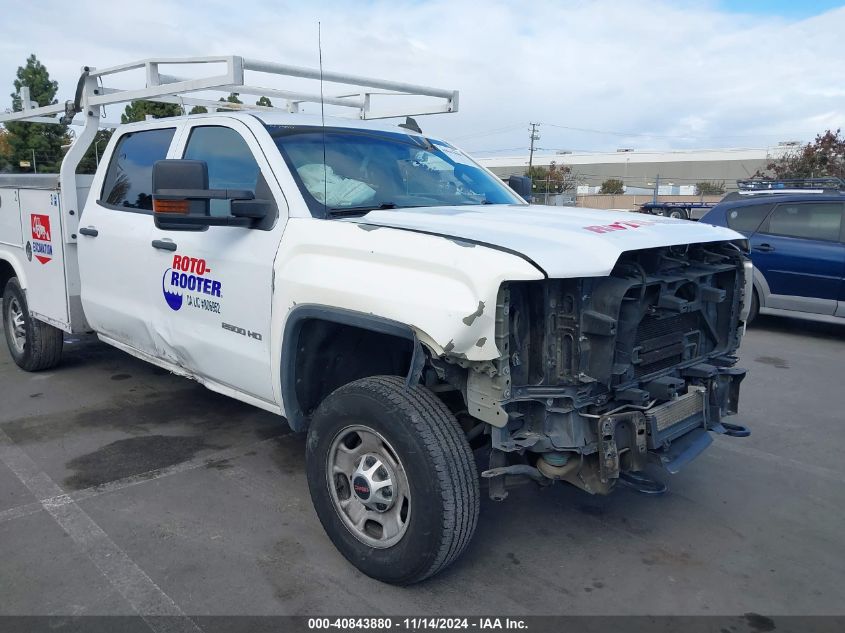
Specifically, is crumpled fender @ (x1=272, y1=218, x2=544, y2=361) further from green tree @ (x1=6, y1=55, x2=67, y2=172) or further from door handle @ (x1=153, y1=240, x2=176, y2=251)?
green tree @ (x1=6, y1=55, x2=67, y2=172)

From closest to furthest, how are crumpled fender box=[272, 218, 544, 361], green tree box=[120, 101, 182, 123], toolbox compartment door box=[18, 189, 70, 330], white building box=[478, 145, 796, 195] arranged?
crumpled fender box=[272, 218, 544, 361]
toolbox compartment door box=[18, 189, 70, 330]
green tree box=[120, 101, 182, 123]
white building box=[478, 145, 796, 195]

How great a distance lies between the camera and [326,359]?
3.66 metres

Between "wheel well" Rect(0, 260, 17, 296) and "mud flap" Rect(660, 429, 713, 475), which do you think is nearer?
"mud flap" Rect(660, 429, 713, 475)

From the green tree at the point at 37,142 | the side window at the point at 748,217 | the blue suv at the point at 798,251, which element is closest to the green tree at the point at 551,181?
the green tree at the point at 37,142

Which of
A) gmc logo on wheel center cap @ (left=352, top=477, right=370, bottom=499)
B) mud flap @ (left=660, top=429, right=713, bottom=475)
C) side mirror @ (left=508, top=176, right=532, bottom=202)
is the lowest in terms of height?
gmc logo on wheel center cap @ (left=352, top=477, right=370, bottom=499)

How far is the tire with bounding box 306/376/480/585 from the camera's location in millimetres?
2859

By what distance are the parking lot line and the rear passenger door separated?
8056 millimetres

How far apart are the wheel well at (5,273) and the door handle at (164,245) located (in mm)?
3081

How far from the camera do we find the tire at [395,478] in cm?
286

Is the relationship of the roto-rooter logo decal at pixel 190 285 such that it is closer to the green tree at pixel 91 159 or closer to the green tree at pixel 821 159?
the green tree at pixel 91 159

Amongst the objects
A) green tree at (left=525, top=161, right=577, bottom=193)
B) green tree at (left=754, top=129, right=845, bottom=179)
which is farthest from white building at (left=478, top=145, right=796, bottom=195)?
green tree at (left=754, top=129, right=845, bottom=179)

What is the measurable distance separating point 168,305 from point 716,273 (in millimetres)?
3117

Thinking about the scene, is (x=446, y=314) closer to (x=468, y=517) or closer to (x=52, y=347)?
(x=468, y=517)

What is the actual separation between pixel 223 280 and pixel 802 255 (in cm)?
739
